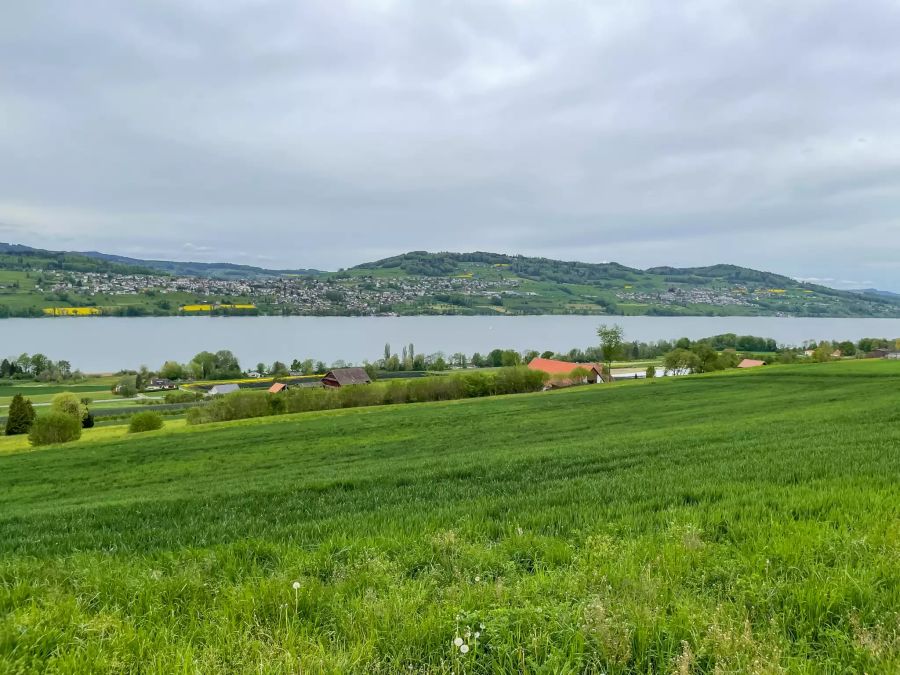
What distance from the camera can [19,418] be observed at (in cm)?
5412

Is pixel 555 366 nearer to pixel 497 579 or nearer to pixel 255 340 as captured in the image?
pixel 497 579

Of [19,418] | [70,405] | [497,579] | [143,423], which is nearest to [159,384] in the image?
[19,418]

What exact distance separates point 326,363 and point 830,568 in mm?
120776

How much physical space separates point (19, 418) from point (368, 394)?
38.8 metres

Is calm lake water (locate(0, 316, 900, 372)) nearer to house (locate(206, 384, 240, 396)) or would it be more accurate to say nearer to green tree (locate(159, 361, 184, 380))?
green tree (locate(159, 361, 184, 380))

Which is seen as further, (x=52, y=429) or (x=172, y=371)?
(x=172, y=371)

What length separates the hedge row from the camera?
55625 millimetres

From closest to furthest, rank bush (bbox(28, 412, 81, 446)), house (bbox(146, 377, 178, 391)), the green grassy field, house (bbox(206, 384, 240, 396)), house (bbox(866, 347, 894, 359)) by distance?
the green grassy field < bush (bbox(28, 412, 81, 446)) < house (bbox(206, 384, 240, 396)) < house (bbox(146, 377, 178, 391)) < house (bbox(866, 347, 894, 359))

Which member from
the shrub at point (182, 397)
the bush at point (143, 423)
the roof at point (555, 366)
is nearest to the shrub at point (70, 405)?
the bush at point (143, 423)

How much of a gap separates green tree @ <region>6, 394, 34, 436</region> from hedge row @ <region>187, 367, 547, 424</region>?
18429mm

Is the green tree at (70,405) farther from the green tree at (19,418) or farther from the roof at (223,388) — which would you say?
the roof at (223,388)

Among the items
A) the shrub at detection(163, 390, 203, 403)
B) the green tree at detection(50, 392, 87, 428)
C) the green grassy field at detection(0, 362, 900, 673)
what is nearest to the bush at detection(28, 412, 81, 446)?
the green tree at detection(50, 392, 87, 428)

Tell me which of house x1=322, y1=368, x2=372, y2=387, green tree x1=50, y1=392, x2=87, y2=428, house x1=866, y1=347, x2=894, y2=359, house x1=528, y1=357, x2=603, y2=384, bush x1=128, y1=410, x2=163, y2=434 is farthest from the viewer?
house x1=866, y1=347, x2=894, y2=359

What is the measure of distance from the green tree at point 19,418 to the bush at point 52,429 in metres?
17.9
